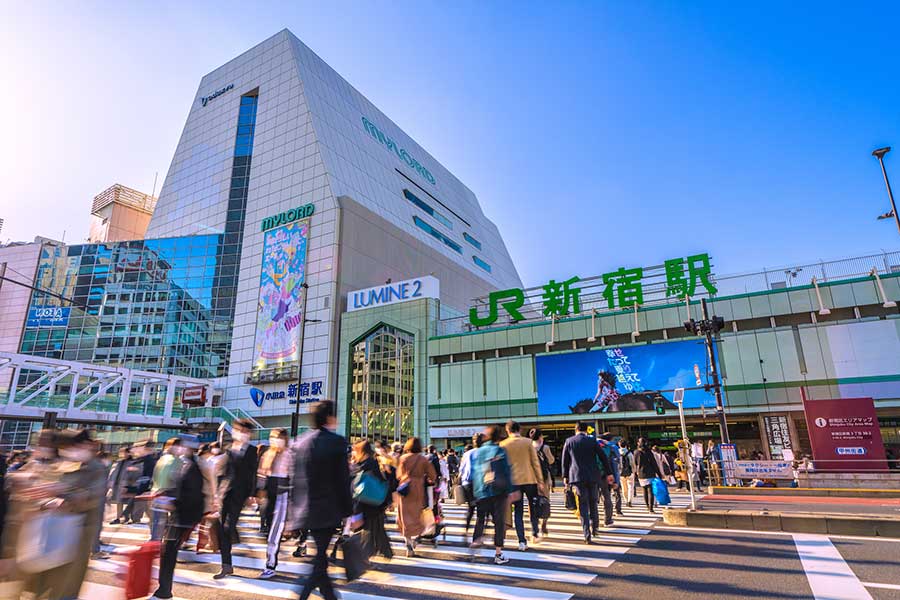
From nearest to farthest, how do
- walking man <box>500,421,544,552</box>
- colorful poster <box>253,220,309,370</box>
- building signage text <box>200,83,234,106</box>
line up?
walking man <box>500,421,544,552</box>, colorful poster <box>253,220,309,370</box>, building signage text <box>200,83,234,106</box>

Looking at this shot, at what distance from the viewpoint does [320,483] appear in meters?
4.58

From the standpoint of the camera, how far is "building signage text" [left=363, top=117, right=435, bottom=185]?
52.7 meters

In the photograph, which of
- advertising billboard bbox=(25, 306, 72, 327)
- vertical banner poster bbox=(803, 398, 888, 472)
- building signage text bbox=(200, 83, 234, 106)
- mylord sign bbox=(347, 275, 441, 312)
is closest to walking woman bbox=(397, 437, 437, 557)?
vertical banner poster bbox=(803, 398, 888, 472)

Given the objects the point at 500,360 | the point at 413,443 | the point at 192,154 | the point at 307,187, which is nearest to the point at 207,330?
the point at 307,187

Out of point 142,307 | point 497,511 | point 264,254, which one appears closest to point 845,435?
point 497,511

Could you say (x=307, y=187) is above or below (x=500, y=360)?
above

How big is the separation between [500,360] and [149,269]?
32.6 metres

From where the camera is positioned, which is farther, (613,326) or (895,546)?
(613,326)

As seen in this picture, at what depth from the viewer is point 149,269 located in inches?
1784

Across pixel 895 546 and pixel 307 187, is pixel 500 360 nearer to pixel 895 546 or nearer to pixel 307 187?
pixel 307 187

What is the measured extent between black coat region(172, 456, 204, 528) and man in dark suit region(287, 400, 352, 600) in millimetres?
1632

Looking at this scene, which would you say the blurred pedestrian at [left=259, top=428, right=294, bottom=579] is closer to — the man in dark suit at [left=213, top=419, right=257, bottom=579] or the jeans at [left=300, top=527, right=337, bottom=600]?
the man in dark suit at [left=213, top=419, right=257, bottom=579]

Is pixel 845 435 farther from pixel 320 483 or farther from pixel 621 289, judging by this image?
pixel 320 483

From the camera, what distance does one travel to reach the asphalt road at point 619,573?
210 inches
